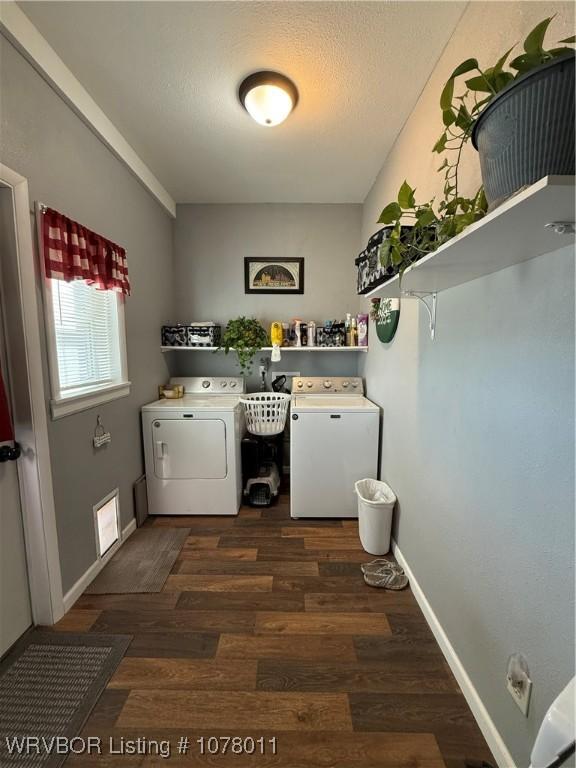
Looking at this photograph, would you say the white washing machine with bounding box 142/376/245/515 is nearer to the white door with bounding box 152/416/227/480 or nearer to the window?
the white door with bounding box 152/416/227/480

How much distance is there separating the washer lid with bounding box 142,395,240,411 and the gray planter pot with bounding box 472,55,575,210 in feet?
6.78

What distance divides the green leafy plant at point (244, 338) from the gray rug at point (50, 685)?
6.76ft

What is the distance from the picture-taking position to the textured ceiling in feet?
4.24

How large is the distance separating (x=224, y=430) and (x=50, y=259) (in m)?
1.47

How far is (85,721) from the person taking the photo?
1144 mm

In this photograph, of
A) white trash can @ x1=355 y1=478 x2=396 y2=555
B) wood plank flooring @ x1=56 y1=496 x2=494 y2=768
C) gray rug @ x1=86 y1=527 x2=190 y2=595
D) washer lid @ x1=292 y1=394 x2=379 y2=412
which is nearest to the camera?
wood plank flooring @ x1=56 y1=496 x2=494 y2=768

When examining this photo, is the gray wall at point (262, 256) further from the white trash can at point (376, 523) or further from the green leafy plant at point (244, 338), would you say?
the white trash can at point (376, 523)

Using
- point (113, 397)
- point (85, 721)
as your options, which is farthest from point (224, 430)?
point (85, 721)

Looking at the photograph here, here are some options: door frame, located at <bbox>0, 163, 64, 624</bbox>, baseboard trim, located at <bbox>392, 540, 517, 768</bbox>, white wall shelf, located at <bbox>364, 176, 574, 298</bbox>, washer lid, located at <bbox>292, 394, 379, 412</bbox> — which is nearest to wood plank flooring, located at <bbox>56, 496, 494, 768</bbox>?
baseboard trim, located at <bbox>392, 540, 517, 768</bbox>

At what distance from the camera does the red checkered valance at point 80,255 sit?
1.47 metres

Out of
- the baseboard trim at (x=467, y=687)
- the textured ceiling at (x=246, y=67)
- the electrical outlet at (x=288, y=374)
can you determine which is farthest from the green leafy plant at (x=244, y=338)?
the baseboard trim at (x=467, y=687)

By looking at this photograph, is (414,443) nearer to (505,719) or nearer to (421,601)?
(421,601)

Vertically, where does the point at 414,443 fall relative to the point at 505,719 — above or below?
above

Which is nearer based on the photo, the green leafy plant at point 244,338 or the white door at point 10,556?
the white door at point 10,556
